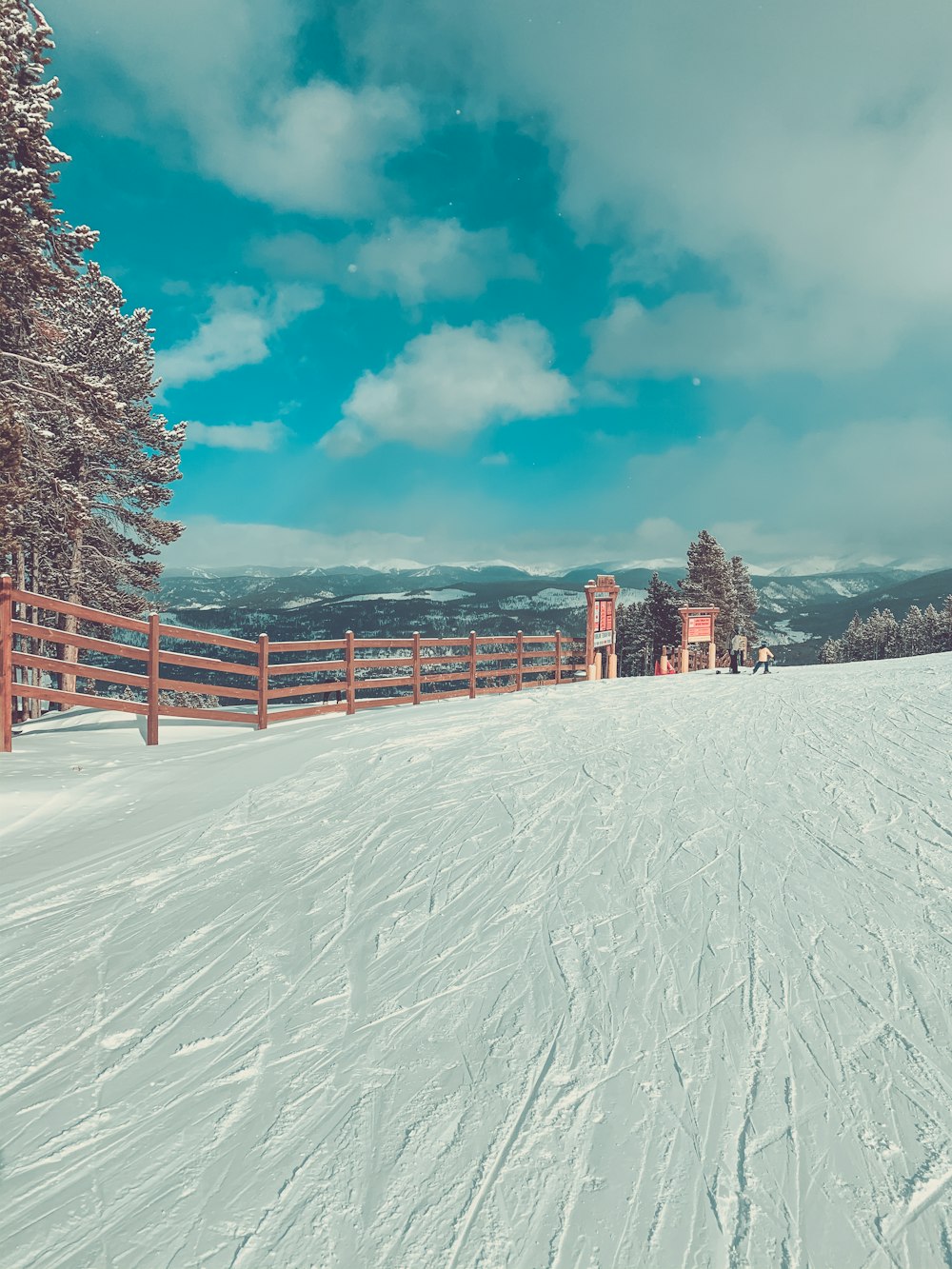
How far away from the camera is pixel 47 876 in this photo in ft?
14.9

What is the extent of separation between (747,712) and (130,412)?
18.2m

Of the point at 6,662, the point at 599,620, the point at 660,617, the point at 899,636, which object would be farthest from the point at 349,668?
the point at 899,636

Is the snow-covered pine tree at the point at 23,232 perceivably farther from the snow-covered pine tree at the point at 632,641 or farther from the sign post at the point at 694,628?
the snow-covered pine tree at the point at 632,641

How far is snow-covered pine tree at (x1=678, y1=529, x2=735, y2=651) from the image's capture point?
39469mm

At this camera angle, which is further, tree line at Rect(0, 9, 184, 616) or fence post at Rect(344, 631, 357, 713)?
fence post at Rect(344, 631, 357, 713)

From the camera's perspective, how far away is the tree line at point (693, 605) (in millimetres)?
39750

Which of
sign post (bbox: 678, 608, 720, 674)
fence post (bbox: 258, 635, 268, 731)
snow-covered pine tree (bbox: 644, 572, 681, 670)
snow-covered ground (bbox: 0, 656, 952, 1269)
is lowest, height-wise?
snow-covered ground (bbox: 0, 656, 952, 1269)

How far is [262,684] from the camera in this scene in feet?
35.6

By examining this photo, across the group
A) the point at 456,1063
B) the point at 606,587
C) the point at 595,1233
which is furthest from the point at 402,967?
the point at 606,587

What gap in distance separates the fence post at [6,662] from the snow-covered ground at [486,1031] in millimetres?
2526

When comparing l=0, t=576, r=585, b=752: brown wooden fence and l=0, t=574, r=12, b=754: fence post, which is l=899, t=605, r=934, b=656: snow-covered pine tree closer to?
l=0, t=576, r=585, b=752: brown wooden fence

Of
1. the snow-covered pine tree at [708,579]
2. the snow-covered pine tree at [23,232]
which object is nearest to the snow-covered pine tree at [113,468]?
the snow-covered pine tree at [23,232]

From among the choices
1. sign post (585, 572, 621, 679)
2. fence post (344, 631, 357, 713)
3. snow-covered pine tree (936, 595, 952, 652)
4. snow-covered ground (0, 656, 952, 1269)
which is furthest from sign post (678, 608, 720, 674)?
snow-covered pine tree (936, 595, 952, 652)

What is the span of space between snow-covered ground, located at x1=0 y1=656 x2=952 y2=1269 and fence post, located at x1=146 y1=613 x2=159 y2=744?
135 inches
